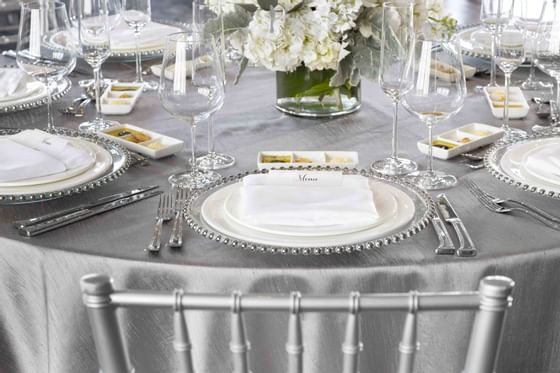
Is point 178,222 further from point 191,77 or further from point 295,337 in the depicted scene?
point 295,337

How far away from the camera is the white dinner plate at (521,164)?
169 cm

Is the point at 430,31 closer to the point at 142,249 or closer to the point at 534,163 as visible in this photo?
the point at 534,163

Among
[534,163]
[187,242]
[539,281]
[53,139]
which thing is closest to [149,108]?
[53,139]

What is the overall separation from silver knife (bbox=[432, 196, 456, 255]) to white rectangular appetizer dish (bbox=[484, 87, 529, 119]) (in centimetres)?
67

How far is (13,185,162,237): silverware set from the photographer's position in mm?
1557

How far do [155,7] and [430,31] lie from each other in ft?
9.37

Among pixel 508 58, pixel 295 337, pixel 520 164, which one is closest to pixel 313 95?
pixel 508 58

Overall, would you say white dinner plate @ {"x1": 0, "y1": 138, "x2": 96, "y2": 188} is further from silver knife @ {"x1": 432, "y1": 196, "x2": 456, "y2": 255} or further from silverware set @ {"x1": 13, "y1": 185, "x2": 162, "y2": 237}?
silver knife @ {"x1": 432, "y1": 196, "x2": 456, "y2": 255}

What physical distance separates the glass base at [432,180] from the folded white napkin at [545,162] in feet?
0.49

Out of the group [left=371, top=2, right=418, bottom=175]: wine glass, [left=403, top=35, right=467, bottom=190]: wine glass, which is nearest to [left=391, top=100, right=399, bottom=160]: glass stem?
[left=371, top=2, right=418, bottom=175]: wine glass

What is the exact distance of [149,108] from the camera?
7.58 ft

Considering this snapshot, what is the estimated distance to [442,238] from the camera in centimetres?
149

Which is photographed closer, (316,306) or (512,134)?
(316,306)

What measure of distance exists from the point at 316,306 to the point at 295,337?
54mm
